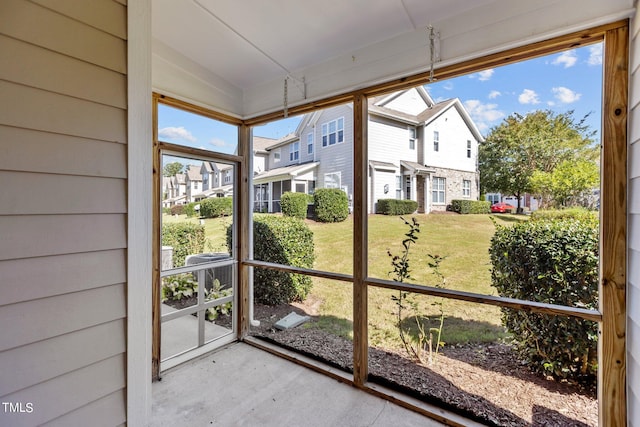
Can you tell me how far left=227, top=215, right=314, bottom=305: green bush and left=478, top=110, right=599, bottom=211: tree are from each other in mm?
1800

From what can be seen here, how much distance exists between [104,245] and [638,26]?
101 inches

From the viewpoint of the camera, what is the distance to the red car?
203cm

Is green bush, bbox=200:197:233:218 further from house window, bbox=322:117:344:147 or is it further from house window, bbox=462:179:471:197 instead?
house window, bbox=462:179:471:197

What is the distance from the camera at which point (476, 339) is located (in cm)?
228

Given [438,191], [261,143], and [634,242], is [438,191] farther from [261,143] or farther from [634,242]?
[261,143]

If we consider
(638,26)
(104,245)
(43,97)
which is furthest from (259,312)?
(638,26)

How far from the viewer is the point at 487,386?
2.14m

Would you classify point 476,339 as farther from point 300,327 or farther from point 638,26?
point 638,26

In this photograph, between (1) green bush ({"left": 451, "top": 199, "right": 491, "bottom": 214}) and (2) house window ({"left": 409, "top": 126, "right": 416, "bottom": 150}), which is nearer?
(1) green bush ({"left": 451, "top": 199, "right": 491, "bottom": 214})

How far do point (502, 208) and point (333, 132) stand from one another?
157cm

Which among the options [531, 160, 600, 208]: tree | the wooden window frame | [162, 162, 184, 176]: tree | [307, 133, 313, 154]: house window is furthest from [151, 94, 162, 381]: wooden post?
[531, 160, 600, 208]: tree

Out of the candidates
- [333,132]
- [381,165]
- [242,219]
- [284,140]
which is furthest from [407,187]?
[242,219]

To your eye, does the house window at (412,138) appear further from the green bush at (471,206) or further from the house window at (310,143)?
the house window at (310,143)

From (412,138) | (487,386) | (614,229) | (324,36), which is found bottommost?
(487,386)
